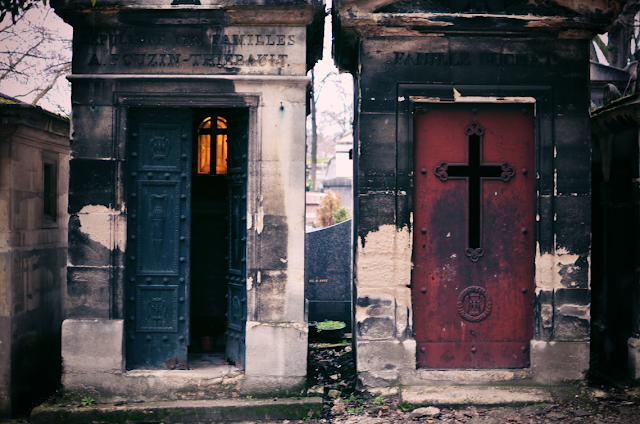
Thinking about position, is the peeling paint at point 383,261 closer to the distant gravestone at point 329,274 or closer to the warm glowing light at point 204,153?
the warm glowing light at point 204,153

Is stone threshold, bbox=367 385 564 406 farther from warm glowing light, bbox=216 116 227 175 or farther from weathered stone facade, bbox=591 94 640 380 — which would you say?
warm glowing light, bbox=216 116 227 175

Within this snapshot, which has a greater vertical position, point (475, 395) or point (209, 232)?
point (209, 232)

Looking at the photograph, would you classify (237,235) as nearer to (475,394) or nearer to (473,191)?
(473,191)

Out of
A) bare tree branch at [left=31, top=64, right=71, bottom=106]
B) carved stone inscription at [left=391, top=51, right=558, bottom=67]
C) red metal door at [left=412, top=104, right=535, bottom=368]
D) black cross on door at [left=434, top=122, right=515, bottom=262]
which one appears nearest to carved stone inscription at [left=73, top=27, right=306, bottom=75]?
carved stone inscription at [left=391, top=51, right=558, bottom=67]

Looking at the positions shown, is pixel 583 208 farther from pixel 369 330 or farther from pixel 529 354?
pixel 369 330

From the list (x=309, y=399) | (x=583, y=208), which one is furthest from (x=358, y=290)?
(x=583, y=208)

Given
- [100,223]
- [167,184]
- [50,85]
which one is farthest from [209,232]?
[50,85]

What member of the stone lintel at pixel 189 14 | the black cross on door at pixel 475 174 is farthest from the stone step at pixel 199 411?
the stone lintel at pixel 189 14

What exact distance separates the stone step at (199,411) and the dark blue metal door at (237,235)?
0.52 meters

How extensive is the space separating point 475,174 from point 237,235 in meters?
2.66

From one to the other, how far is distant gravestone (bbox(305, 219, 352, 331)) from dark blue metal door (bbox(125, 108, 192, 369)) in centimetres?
311

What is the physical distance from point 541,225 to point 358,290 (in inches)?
80.7

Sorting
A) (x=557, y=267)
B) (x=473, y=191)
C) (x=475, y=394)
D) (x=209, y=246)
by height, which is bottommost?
(x=475, y=394)

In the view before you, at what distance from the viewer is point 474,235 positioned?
496 centimetres
